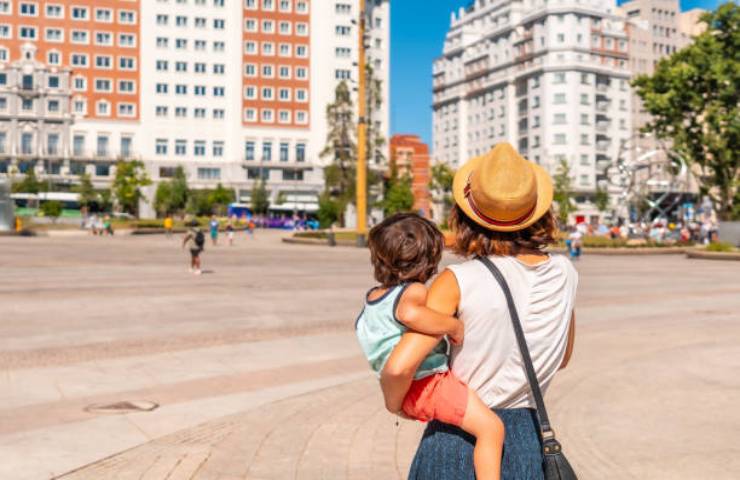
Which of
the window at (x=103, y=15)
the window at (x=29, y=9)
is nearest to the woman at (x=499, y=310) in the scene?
Result: the window at (x=103, y=15)

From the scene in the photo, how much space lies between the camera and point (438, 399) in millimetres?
2635

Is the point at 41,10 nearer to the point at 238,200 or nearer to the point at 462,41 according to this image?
the point at 238,200

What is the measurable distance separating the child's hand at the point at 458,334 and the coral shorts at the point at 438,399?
11cm

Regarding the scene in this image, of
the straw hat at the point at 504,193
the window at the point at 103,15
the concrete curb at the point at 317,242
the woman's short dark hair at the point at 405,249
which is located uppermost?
the window at the point at 103,15

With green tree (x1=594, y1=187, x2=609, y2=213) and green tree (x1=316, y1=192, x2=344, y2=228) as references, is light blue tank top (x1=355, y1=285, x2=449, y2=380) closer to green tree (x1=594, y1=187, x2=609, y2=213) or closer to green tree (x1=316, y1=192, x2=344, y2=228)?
green tree (x1=316, y1=192, x2=344, y2=228)

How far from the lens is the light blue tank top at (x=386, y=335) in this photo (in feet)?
8.74

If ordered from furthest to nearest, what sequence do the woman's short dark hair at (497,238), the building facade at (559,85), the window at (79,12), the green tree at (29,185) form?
the building facade at (559,85), the window at (79,12), the green tree at (29,185), the woman's short dark hair at (497,238)

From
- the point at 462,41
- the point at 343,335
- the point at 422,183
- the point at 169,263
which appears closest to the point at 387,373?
the point at 343,335

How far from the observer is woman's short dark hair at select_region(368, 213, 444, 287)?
9.14 feet

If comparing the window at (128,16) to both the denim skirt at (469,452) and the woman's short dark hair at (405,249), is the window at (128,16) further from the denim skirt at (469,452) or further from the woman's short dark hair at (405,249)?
the denim skirt at (469,452)

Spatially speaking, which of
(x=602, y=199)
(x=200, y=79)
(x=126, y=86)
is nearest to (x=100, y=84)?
(x=126, y=86)

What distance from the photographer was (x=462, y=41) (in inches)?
5315

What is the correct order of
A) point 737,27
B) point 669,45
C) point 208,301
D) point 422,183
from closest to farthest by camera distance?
point 208,301 → point 737,27 → point 669,45 → point 422,183

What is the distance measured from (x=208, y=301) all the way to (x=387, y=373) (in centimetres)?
1318
